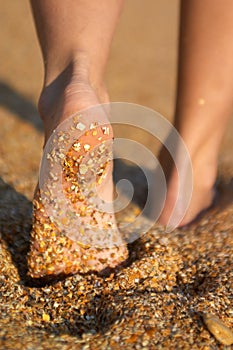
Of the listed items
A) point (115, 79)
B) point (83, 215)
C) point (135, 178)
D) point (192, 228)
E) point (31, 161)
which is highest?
point (83, 215)

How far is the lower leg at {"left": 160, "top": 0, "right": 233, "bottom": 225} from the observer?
173 cm

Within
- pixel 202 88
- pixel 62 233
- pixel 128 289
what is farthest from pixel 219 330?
pixel 202 88

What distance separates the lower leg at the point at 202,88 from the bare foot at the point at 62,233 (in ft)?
1.29

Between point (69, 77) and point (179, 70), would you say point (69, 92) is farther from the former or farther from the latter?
point (179, 70)

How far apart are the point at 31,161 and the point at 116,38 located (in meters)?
2.26

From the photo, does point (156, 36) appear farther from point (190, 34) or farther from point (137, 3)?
point (190, 34)

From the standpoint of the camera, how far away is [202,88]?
1.81m

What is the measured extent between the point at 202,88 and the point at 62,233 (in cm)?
69

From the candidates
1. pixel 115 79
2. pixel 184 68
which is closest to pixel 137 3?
pixel 115 79

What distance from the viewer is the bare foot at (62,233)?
141 cm

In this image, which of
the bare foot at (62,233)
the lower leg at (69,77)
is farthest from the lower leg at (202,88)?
the bare foot at (62,233)

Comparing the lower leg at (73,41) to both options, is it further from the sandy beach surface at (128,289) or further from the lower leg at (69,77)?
the sandy beach surface at (128,289)

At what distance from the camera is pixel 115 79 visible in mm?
3613

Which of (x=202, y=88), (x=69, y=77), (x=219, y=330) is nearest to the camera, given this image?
(x=219, y=330)
